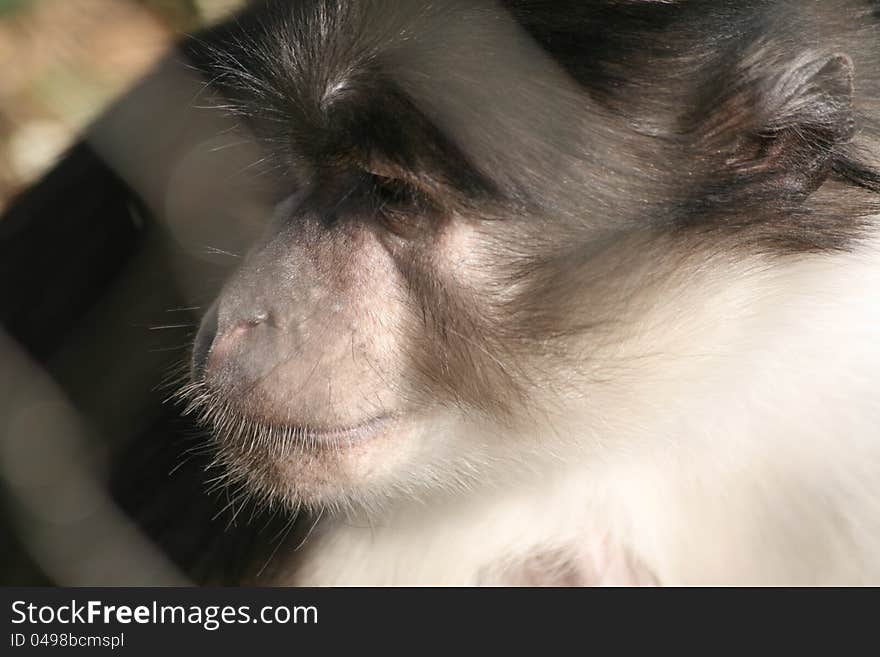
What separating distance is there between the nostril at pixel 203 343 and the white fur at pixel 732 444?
0.54 m

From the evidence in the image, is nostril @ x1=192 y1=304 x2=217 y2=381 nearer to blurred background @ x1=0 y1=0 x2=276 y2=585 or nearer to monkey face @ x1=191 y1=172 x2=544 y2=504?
monkey face @ x1=191 y1=172 x2=544 y2=504

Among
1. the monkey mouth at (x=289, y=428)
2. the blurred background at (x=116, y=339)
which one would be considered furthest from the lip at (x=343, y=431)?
the blurred background at (x=116, y=339)

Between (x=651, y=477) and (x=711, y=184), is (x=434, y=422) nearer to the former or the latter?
(x=651, y=477)

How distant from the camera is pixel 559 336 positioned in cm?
215

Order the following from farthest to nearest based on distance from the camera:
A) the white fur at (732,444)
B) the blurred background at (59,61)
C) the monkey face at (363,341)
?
the blurred background at (59,61) → the white fur at (732,444) → the monkey face at (363,341)

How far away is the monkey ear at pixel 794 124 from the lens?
1973 millimetres

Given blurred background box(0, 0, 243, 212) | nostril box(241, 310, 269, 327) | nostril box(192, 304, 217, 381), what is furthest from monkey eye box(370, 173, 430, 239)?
blurred background box(0, 0, 243, 212)

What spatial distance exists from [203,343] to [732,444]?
3.40ft

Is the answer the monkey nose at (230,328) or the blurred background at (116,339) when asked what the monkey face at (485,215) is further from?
the blurred background at (116,339)

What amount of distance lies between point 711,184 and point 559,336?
388 mm

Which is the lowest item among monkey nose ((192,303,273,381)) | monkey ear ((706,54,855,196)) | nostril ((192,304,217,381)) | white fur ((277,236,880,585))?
white fur ((277,236,880,585))

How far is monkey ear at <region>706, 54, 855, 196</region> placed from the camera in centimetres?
197

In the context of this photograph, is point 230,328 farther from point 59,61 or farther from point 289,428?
point 59,61

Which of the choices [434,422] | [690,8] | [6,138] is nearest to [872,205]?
[690,8]
